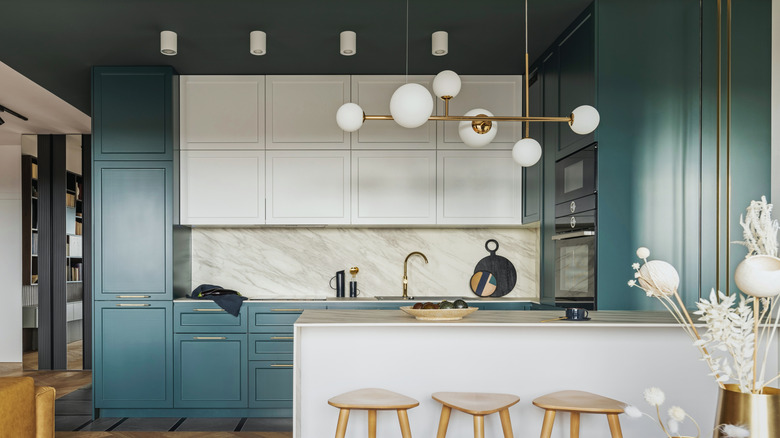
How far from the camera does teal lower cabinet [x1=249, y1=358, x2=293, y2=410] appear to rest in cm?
419

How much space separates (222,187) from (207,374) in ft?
4.32

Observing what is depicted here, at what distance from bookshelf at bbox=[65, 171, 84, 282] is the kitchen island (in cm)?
476

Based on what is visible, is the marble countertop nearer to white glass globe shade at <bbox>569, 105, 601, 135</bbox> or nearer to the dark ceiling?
white glass globe shade at <bbox>569, 105, 601, 135</bbox>

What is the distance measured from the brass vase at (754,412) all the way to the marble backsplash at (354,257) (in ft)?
11.7

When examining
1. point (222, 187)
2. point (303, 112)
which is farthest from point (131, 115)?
point (303, 112)

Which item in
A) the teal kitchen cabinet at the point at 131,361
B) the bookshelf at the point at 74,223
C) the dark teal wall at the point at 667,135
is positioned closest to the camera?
the dark teal wall at the point at 667,135

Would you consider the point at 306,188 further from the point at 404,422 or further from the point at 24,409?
the point at 24,409

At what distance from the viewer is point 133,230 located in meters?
4.24

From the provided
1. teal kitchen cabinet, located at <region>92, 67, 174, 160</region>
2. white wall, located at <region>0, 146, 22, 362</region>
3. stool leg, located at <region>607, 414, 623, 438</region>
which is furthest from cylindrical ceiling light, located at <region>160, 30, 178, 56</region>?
white wall, located at <region>0, 146, 22, 362</region>

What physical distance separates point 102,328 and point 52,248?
229 centimetres

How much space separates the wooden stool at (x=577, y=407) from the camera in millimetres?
2295

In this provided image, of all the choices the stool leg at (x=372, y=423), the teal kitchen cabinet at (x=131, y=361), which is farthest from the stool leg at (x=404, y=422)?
the teal kitchen cabinet at (x=131, y=361)

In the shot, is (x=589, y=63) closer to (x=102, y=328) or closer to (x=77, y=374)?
(x=102, y=328)

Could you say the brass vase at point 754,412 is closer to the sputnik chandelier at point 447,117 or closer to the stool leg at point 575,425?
the stool leg at point 575,425
